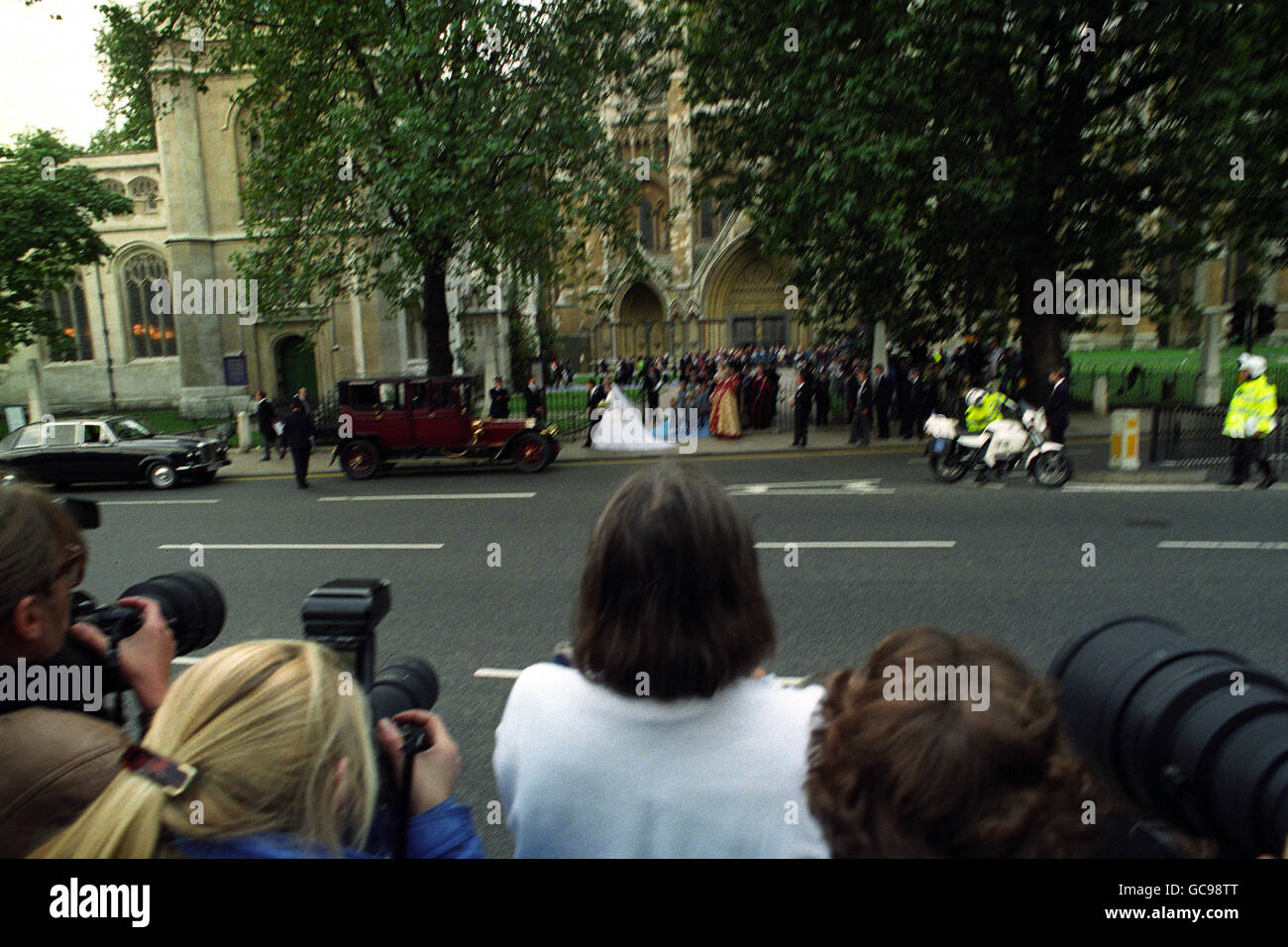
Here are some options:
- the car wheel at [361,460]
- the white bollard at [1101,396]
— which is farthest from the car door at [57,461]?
the white bollard at [1101,396]

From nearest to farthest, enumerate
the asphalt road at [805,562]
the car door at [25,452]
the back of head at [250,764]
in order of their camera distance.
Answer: the back of head at [250,764] → the asphalt road at [805,562] → the car door at [25,452]

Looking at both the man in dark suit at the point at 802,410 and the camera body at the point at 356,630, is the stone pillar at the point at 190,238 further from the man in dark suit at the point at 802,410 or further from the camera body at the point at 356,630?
the camera body at the point at 356,630

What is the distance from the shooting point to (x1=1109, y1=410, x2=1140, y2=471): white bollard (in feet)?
43.6

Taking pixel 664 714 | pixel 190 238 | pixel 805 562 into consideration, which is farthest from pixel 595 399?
pixel 664 714

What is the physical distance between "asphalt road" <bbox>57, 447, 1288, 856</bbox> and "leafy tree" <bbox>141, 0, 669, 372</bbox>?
560 cm

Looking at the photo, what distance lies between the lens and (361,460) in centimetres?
1702

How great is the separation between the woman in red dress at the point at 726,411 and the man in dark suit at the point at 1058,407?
8109 mm

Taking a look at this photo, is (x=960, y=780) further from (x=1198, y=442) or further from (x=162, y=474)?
(x=162, y=474)

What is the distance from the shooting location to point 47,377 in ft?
114

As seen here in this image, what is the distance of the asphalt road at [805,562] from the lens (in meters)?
6.18

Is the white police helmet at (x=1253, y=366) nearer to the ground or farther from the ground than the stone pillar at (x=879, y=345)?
nearer to the ground

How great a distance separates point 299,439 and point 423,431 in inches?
93.3
